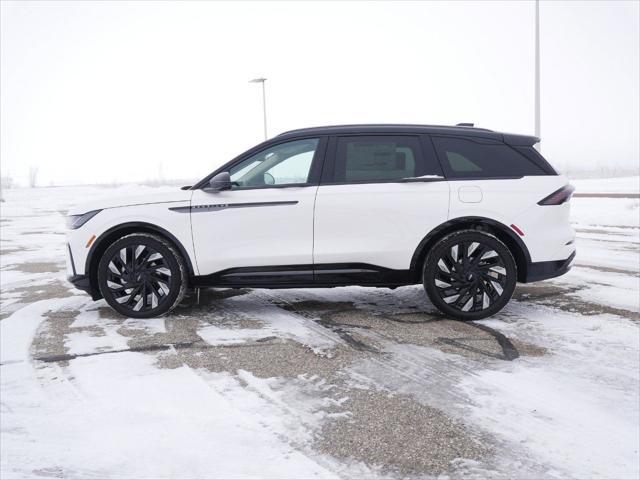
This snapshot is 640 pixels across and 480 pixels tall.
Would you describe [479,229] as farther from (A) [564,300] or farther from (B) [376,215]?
(A) [564,300]

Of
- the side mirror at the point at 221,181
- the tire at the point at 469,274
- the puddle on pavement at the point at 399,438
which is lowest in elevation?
the puddle on pavement at the point at 399,438

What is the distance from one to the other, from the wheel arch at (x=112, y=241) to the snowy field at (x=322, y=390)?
0.44 meters

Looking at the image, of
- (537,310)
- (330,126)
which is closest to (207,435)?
(330,126)

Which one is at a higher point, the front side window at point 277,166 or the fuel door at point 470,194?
the front side window at point 277,166

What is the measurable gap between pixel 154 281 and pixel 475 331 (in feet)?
9.98

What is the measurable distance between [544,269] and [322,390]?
9.00 feet

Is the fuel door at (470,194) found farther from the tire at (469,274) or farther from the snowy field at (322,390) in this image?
the snowy field at (322,390)

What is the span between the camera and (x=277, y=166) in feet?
17.5

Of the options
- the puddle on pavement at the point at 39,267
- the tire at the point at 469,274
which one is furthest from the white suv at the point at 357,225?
the puddle on pavement at the point at 39,267

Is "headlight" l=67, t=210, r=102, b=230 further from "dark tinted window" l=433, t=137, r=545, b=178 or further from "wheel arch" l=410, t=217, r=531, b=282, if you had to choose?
"dark tinted window" l=433, t=137, r=545, b=178

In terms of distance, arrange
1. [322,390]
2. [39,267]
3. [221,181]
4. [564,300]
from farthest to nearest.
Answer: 1. [39,267]
2. [564,300]
3. [221,181]
4. [322,390]

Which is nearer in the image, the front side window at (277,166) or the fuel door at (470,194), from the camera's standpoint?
the fuel door at (470,194)

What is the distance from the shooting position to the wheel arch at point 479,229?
16.8 ft

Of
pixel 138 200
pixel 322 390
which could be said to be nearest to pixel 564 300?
pixel 322 390
